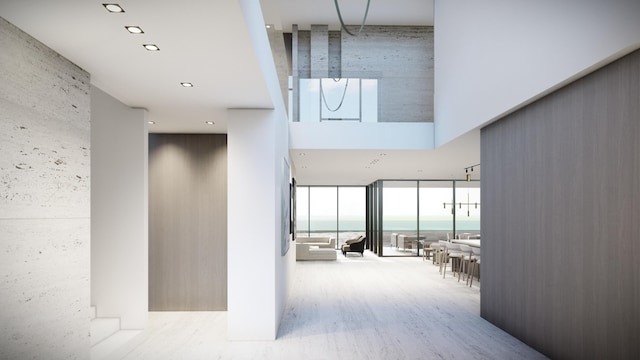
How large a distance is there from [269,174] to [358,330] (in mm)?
2270

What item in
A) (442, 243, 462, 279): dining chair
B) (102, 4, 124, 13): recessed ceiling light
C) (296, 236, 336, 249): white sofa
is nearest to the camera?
(102, 4, 124, 13): recessed ceiling light

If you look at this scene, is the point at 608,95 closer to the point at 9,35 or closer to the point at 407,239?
the point at 9,35

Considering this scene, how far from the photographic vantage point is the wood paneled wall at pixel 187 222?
6.65 meters

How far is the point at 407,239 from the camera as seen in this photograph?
15820 millimetres

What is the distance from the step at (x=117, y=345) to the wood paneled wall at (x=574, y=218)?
4.39m

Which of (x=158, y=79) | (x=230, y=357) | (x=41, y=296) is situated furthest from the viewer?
(x=230, y=357)

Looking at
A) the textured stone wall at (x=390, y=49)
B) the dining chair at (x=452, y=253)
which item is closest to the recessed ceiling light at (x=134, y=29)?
the dining chair at (x=452, y=253)

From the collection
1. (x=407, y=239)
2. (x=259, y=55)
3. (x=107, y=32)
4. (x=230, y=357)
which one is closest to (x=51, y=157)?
(x=107, y=32)

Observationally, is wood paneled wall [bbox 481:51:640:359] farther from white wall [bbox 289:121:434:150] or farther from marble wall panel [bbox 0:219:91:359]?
marble wall panel [bbox 0:219:91:359]

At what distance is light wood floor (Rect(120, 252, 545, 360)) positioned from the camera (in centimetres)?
473

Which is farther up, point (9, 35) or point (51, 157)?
point (9, 35)

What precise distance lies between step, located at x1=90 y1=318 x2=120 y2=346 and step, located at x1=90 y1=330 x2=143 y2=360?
5cm

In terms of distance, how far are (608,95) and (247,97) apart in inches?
130

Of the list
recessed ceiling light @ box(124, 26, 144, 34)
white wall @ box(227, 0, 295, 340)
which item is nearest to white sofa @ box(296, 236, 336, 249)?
white wall @ box(227, 0, 295, 340)
